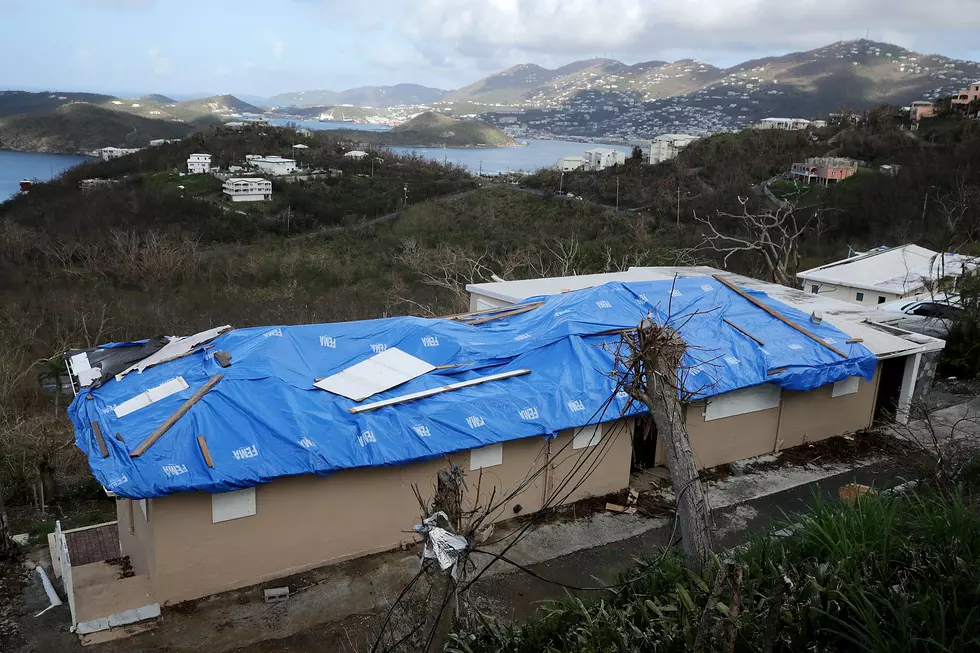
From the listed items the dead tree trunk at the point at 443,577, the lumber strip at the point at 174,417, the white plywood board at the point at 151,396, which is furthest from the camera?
the white plywood board at the point at 151,396

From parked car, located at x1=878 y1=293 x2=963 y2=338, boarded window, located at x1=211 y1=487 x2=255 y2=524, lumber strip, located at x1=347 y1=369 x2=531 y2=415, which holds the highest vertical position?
Answer: lumber strip, located at x1=347 y1=369 x2=531 y2=415

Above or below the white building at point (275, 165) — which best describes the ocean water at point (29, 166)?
below

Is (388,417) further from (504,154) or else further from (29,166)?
(504,154)

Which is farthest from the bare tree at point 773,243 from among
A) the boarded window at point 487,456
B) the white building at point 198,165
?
the white building at point 198,165

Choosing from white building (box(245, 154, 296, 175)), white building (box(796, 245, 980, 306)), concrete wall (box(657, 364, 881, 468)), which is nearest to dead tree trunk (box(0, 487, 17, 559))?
concrete wall (box(657, 364, 881, 468))

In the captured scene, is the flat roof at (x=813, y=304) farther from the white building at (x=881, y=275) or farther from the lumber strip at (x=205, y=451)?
the lumber strip at (x=205, y=451)

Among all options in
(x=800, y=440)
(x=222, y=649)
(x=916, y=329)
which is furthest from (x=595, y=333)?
(x=916, y=329)

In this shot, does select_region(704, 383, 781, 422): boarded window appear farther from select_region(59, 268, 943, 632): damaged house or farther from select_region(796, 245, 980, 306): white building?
select_region(796, 245, 980, 306): white building
